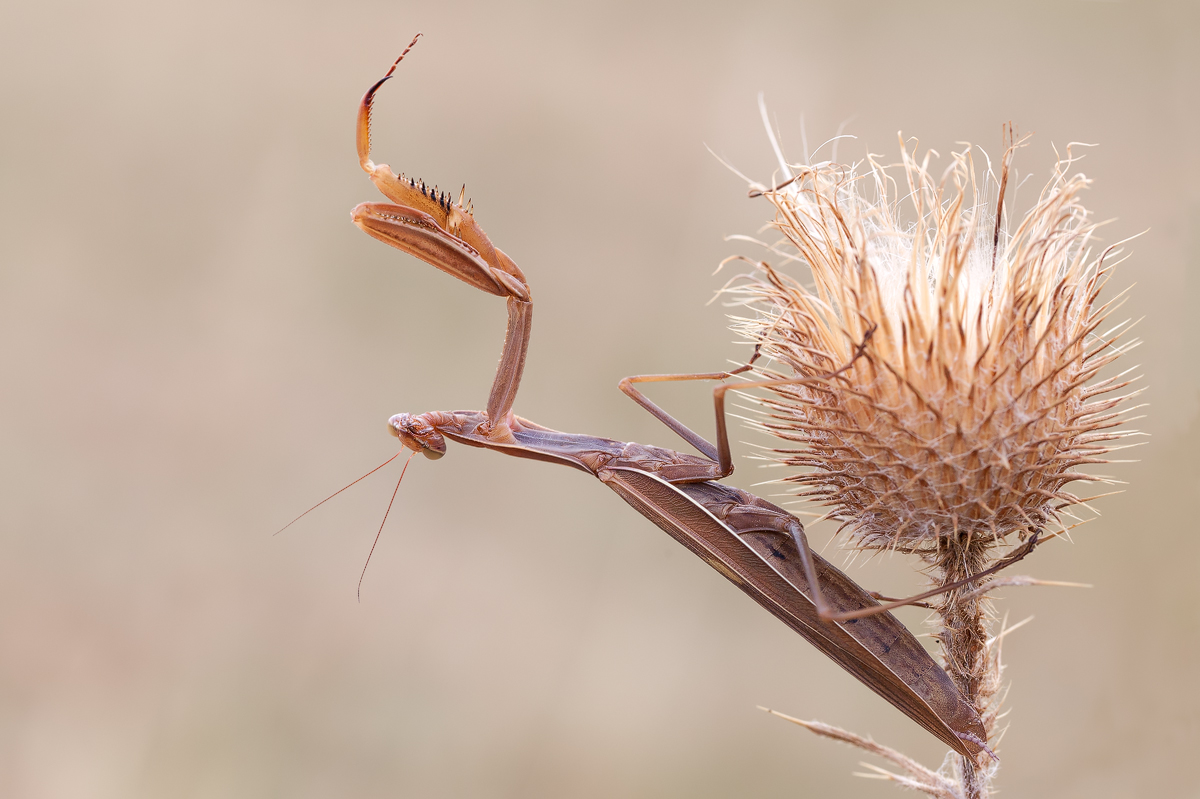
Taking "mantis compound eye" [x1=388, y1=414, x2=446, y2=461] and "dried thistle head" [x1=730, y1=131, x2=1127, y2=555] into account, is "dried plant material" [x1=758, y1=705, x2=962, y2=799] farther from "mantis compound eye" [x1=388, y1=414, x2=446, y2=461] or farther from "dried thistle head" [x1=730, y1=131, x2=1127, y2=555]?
"mantis compound eye" [x1=388, y1=414, x2=446, y2=461]

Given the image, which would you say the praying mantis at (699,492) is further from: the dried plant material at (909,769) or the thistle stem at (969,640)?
the dried plant material at (909,769)

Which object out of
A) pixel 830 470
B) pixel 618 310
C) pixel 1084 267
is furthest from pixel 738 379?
pixel 618 310

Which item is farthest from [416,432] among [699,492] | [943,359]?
[943,359]

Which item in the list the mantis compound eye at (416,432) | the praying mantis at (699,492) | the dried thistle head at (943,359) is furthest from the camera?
the mantis compound eye at (416,432)

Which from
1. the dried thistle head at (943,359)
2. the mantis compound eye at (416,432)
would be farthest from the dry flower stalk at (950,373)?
the mantis compound eye at (416,432)

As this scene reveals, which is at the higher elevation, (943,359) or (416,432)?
(943,359)

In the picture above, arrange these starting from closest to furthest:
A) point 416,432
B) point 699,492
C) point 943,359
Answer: point 943,359 → point 699,492 → point 416,432

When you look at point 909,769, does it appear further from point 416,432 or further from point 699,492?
point 416,432
